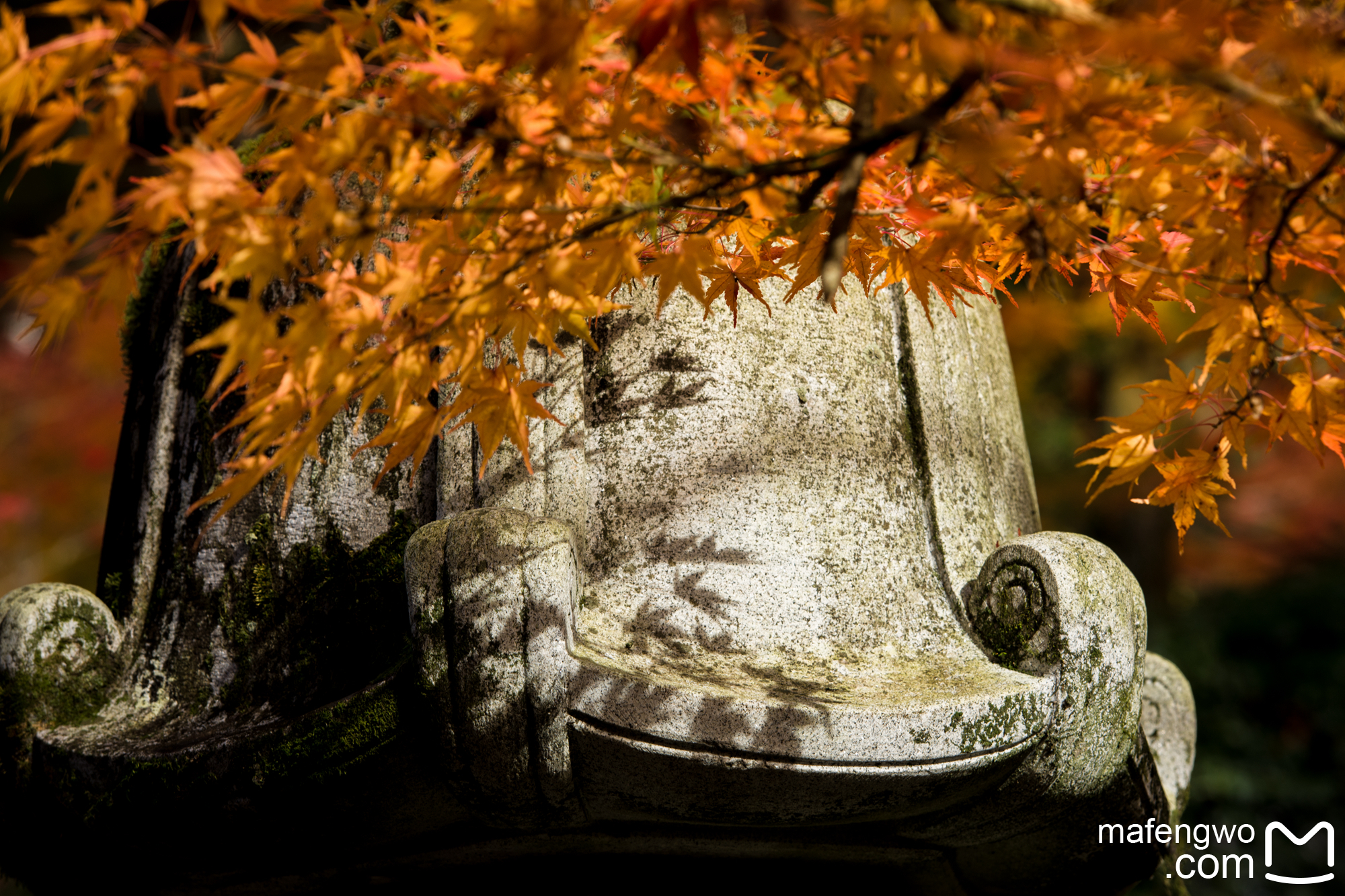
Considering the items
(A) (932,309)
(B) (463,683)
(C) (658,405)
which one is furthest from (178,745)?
(A) (932,309)

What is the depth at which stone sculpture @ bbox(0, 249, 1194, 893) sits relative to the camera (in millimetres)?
1584

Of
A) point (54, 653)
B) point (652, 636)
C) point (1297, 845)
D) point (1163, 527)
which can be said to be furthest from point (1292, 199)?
point (1163, 527)

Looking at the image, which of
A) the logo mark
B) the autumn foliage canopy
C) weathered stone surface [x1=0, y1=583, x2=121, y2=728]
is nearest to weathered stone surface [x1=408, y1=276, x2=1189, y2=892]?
the autumn foliage canopy

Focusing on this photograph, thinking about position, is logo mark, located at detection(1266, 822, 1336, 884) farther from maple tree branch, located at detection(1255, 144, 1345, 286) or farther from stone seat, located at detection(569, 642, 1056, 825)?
maple tree branch, located at detection(1255, 144, 1345, 286)

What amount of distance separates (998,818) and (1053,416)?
7998mm

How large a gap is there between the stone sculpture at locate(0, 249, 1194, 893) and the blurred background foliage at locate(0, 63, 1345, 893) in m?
2.95

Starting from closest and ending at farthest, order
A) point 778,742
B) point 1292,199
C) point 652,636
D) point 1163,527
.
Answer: point 1292,199 → point 778,742 → point 652,636 → point 1163,527

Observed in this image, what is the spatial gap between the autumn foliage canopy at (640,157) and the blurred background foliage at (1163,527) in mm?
3537

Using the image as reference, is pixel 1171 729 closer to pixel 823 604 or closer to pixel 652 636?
pixel 823 604

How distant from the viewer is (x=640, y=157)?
127 cm

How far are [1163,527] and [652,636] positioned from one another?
7.41 metres

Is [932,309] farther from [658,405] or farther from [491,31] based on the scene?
[491,31]

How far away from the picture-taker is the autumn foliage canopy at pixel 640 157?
1.06 meters

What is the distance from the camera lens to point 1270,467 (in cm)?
874
